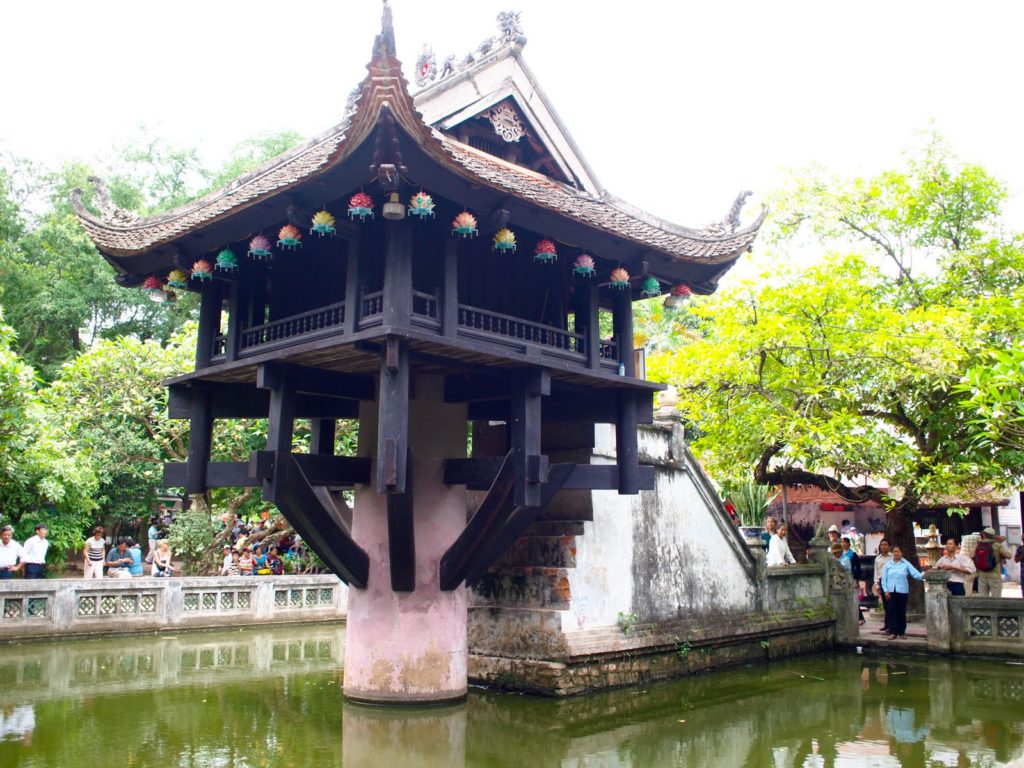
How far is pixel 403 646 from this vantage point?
349 inches

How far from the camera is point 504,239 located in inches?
317

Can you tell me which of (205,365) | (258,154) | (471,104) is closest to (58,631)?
(205,365)

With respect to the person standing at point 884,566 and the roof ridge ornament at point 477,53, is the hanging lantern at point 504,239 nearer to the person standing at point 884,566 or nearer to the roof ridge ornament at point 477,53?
the roof ridge ornament at point 477,53

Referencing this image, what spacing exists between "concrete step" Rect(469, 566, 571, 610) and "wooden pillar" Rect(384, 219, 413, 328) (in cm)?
389

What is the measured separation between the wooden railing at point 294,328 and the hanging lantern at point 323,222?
639 millimetres

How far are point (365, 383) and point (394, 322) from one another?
2.32 m

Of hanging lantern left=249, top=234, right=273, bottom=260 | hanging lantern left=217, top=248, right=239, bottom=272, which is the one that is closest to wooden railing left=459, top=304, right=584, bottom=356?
hanging lantern left=249, top=234, right=273, bottom=260

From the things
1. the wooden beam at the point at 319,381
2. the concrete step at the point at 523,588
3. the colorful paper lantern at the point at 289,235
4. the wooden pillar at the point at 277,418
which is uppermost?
the colorful paper lantern at the point at 289,235

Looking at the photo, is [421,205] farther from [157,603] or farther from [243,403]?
[157,603]

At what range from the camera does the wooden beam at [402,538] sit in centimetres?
821

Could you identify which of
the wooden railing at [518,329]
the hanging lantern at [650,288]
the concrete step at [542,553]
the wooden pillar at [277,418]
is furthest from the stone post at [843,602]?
the wooden pillar at [277,418]

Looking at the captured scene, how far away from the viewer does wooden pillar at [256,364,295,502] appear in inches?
311

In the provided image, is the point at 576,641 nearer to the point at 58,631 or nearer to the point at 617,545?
the point at 617,545

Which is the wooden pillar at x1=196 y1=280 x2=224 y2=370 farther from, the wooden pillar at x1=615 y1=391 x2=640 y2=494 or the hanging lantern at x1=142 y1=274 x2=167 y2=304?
the wooden pillar at x1=615 y1=391 x2=640 y2=494
